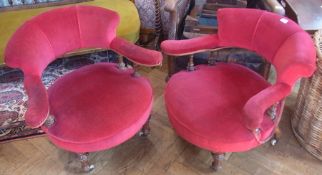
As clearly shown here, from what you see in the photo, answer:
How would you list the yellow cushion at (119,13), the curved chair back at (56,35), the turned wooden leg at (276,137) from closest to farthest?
the curved chair back at (56,35) < the turned wooden leg at (276,137) < the yellow cushion at (119,13)

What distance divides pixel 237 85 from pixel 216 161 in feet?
1.34

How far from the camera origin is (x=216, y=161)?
152 centimetres

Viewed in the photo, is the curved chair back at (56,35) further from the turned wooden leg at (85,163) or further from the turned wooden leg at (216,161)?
the turned wooden leg at (216,161)

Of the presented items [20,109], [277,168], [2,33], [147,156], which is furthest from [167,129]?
[2,33]

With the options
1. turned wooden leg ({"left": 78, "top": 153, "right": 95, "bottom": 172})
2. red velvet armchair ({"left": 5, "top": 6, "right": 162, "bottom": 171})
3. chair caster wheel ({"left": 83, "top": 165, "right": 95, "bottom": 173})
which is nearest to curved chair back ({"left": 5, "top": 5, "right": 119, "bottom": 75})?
red velvet armchair ({"left": 5, "top": 6, "right": 162, "bottom": 171})

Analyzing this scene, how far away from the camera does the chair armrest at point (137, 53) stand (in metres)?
1.42

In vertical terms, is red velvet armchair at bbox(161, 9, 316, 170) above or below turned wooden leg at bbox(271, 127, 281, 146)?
above

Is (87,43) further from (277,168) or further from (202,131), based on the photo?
(277,168)

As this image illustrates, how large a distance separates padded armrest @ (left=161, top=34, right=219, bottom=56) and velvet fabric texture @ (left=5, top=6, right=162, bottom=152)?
124 millimetres

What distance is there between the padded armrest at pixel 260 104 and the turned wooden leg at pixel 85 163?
0.82 m

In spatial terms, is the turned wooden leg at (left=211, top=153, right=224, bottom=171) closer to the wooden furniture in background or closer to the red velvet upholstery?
the red velvet upholstery

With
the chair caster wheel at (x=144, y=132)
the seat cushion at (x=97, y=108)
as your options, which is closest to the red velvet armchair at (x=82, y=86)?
the seat cushion at (x=97, y=108)

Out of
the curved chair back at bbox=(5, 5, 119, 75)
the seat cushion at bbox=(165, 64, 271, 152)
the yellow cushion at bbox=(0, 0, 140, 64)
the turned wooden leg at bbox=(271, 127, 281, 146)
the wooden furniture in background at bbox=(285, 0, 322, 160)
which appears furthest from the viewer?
the yellow cushion at bbox=(0, 0, 140, 64)

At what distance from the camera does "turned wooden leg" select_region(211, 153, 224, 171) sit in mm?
1469
